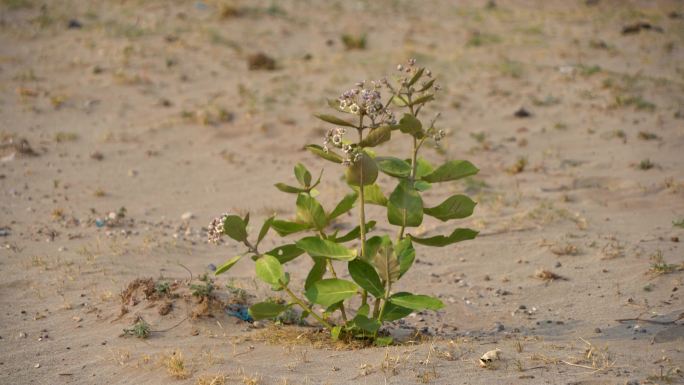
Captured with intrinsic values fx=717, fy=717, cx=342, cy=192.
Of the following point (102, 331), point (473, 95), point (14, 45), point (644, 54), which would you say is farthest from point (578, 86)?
point (14, 45)

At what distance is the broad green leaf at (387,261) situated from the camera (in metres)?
3.60

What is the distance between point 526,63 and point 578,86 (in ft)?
5.20

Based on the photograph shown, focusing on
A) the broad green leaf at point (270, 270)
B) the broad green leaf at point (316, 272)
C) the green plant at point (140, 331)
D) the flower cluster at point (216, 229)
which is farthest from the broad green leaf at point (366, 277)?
the green plant at point (140, 331)

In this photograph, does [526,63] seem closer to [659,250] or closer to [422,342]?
[659,250]

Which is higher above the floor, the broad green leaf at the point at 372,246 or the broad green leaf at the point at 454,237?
the broad green leaf at the point at 454,237

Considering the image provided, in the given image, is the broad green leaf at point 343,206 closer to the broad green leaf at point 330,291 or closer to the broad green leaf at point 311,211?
the broad green leaf at point 311,211

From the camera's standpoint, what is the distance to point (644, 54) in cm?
1296

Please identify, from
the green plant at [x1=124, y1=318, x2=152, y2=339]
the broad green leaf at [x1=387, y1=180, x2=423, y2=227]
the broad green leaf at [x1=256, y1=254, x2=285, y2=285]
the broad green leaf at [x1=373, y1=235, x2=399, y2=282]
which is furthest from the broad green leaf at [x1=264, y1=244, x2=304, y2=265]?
the green plant at [x1=124, y1=318, x2=152, y2=339]

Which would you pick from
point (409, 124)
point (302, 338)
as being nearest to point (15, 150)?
point (302, 338)

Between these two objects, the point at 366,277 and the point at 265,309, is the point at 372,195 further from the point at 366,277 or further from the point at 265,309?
the point at 265,309

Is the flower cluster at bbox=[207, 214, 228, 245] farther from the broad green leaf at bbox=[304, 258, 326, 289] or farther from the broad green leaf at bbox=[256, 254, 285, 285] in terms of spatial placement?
the broad green leaf at bbox=[304, 258, 326, 289]

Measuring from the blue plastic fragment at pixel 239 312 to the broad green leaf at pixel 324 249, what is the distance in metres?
1.10

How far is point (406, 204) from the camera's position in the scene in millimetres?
3684

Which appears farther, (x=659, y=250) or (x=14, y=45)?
(x=14, y=45)
